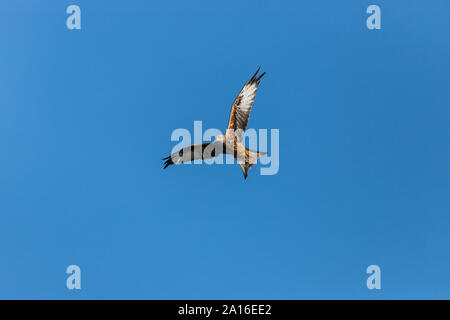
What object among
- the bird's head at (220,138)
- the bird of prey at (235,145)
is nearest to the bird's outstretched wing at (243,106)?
the bird of prey at (235,145)

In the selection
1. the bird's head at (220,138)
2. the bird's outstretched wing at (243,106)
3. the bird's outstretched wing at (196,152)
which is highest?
the bird's outstretched wing at (243,106)

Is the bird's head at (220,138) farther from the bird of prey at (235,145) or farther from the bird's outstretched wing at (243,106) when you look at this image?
the bird's outstretched wing at (243,106)

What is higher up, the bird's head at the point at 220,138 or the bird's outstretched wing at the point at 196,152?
the bird's head at the point at 220,138

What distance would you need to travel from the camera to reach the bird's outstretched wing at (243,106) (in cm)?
1209

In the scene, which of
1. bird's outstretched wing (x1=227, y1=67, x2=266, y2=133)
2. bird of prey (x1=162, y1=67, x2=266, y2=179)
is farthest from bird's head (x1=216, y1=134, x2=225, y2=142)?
bird's outstretched wing (x1=227, y1=67, x2=266, y2=133)

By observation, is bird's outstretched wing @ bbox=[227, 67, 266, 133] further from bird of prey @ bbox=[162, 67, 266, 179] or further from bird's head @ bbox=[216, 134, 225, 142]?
bird's head @ bbox=[216, 134, 225, 142]

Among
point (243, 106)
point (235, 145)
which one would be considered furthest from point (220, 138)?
point (243, 106)

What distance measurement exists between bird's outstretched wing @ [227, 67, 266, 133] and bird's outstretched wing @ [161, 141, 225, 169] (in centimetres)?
75
